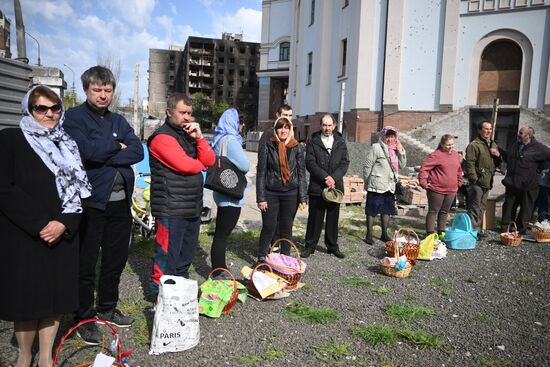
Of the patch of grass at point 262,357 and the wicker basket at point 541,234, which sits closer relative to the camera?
the patch of grass at point 262,357

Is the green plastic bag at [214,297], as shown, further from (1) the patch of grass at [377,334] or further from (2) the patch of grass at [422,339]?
(2) the patch of grass at [422,339]

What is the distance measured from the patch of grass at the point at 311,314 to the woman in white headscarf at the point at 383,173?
318cm

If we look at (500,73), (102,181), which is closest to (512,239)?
(102,181)

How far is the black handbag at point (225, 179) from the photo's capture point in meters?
4.58

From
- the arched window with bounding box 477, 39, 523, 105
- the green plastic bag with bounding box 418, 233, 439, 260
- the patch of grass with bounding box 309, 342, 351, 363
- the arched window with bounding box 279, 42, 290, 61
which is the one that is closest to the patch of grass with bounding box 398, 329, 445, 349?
the patch of grass with bounding box 309, 342, 351, 363

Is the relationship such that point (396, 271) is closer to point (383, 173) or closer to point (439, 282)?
point (439, 282)

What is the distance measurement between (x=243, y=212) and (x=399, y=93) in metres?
14.2

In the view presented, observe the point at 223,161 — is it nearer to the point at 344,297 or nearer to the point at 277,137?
the point at 277,137

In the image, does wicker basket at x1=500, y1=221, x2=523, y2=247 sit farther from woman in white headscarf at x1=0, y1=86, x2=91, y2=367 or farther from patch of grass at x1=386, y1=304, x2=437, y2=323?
woman in white headscarf at x1=0, y1=86, x2=91, y2=367

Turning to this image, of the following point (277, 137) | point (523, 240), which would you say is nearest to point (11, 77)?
point (277, 137)

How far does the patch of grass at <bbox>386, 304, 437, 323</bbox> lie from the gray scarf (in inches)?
124

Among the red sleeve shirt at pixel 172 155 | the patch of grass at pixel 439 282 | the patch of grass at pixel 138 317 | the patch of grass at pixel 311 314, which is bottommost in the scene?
the patch of grass at pixel 138 317

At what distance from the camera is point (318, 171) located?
606 centimetres

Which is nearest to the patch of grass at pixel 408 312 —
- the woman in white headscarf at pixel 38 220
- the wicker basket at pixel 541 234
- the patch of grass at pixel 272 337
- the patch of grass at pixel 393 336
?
the patch of grass at pixel 393 336
